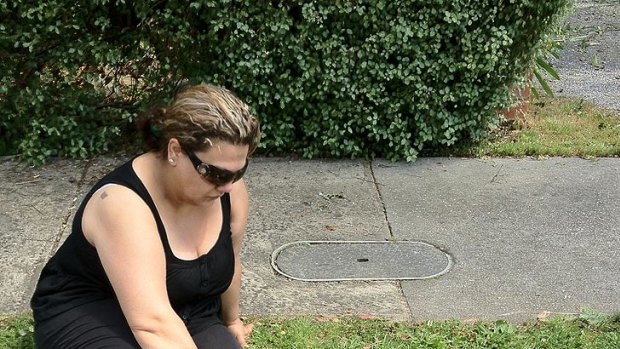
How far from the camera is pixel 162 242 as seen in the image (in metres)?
2.49

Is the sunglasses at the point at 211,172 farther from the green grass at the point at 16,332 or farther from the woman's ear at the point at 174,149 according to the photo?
the green grass at the point at 16,332

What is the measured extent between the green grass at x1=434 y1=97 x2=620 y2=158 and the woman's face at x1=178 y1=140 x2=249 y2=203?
10.9 feet

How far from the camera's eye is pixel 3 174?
16.7ft

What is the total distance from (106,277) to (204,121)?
658 mm

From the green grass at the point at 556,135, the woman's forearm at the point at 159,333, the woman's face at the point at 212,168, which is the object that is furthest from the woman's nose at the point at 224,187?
the green grass at the point at 556,135

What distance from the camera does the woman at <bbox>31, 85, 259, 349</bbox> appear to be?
238cm

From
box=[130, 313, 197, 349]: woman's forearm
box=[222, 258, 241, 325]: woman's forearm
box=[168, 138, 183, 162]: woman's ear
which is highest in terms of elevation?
box=[168, 138, 183, 162]: woman's ear

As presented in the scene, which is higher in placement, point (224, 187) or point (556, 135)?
point (224, 187)

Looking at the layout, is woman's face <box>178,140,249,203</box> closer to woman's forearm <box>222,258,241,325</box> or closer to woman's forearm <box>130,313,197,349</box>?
woman's forearm <box>130,313,197,349</box>

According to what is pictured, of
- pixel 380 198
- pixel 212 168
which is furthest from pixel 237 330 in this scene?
pixel 380 198

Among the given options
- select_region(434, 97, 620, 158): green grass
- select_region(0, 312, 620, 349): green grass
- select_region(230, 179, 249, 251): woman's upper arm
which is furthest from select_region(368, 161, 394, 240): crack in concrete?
select_region(230, 179, 249, 251): woman's upper arm

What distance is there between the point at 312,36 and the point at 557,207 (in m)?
1.89

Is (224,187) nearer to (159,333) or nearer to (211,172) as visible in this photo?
(211,172)

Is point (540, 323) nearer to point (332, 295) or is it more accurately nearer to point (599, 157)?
point (332, 295)
